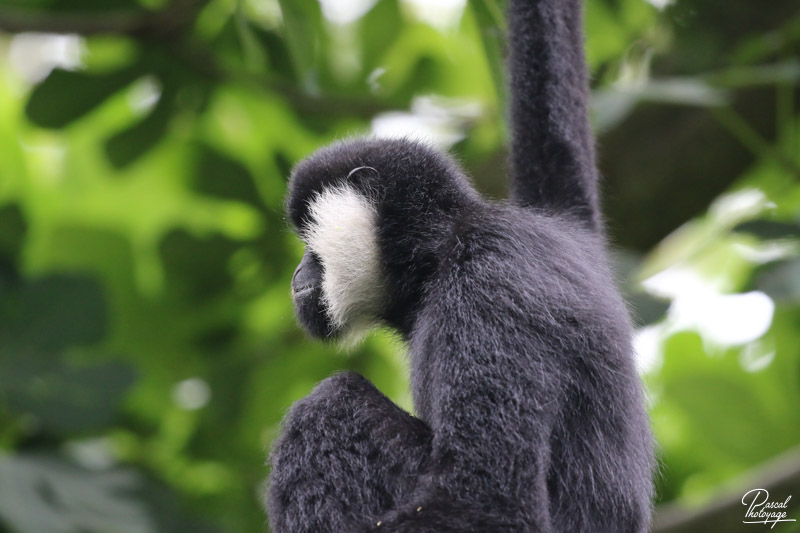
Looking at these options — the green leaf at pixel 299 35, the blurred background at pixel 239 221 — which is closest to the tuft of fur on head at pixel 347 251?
the green leaf at pixel 299 35

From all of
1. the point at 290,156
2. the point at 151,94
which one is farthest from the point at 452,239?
the point at 151,94

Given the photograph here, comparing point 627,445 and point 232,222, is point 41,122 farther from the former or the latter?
point 627,445

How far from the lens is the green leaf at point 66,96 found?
15.9 ft

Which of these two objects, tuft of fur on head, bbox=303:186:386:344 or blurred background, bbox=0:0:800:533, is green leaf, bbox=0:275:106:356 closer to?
blurred background, bbox=0:0:800:533


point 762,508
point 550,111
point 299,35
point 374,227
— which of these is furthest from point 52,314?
point 762,508

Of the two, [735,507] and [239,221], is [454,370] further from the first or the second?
[239,221]

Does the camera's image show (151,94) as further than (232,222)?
No

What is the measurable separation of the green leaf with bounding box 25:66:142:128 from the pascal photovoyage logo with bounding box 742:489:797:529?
419 cm

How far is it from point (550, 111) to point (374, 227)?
3.16 ft

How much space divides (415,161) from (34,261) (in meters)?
3.50

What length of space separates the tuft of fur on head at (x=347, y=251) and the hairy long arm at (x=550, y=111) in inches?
32.0

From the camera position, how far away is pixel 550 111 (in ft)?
11.7

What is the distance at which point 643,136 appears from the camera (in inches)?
221

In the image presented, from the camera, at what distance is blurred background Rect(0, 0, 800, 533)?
4938 mm
